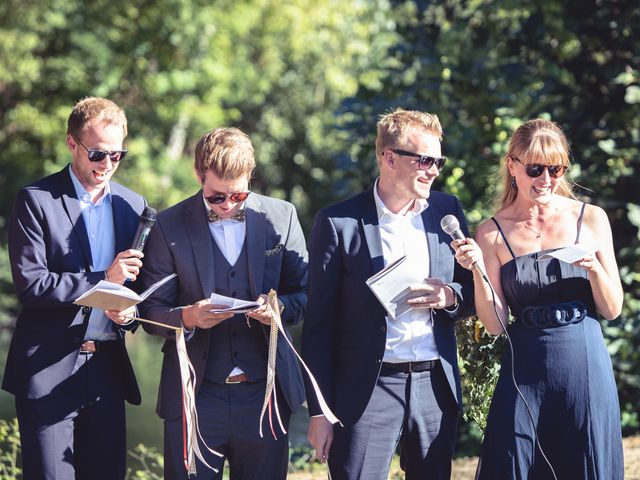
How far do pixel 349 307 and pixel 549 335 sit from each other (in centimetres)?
87

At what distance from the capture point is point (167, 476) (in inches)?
173

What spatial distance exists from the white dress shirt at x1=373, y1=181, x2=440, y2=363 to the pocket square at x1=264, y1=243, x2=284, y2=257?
1.53ft

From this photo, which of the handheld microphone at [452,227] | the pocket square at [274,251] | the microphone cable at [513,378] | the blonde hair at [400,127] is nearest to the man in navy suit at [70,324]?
the pocket square at [274,251]

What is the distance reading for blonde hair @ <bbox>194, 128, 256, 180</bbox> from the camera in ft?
13.8

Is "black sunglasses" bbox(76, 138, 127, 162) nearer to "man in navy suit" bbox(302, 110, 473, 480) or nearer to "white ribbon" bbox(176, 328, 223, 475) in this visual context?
"white ribbon" bbox(176, 328, 223, 475)

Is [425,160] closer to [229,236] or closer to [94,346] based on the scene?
[229,236]

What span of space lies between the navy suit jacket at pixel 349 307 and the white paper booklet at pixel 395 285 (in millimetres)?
92

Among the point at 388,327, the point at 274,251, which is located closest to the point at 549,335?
the point at 388,327

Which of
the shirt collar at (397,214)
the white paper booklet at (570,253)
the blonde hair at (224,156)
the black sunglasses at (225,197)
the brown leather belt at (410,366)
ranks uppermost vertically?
the blonde hair at (224,156)

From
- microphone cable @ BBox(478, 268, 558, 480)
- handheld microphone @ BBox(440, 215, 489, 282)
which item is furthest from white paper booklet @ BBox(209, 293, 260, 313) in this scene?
microphone cable @ BBox(478, 268, 558, 480)

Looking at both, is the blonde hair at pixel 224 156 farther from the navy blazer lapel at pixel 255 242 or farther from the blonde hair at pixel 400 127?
the blonde hair at pixel 400 127

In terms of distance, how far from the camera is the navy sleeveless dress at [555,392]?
14.0 ft

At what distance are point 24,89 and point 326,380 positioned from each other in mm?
18734

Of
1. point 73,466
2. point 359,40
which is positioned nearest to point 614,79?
point 73,466
